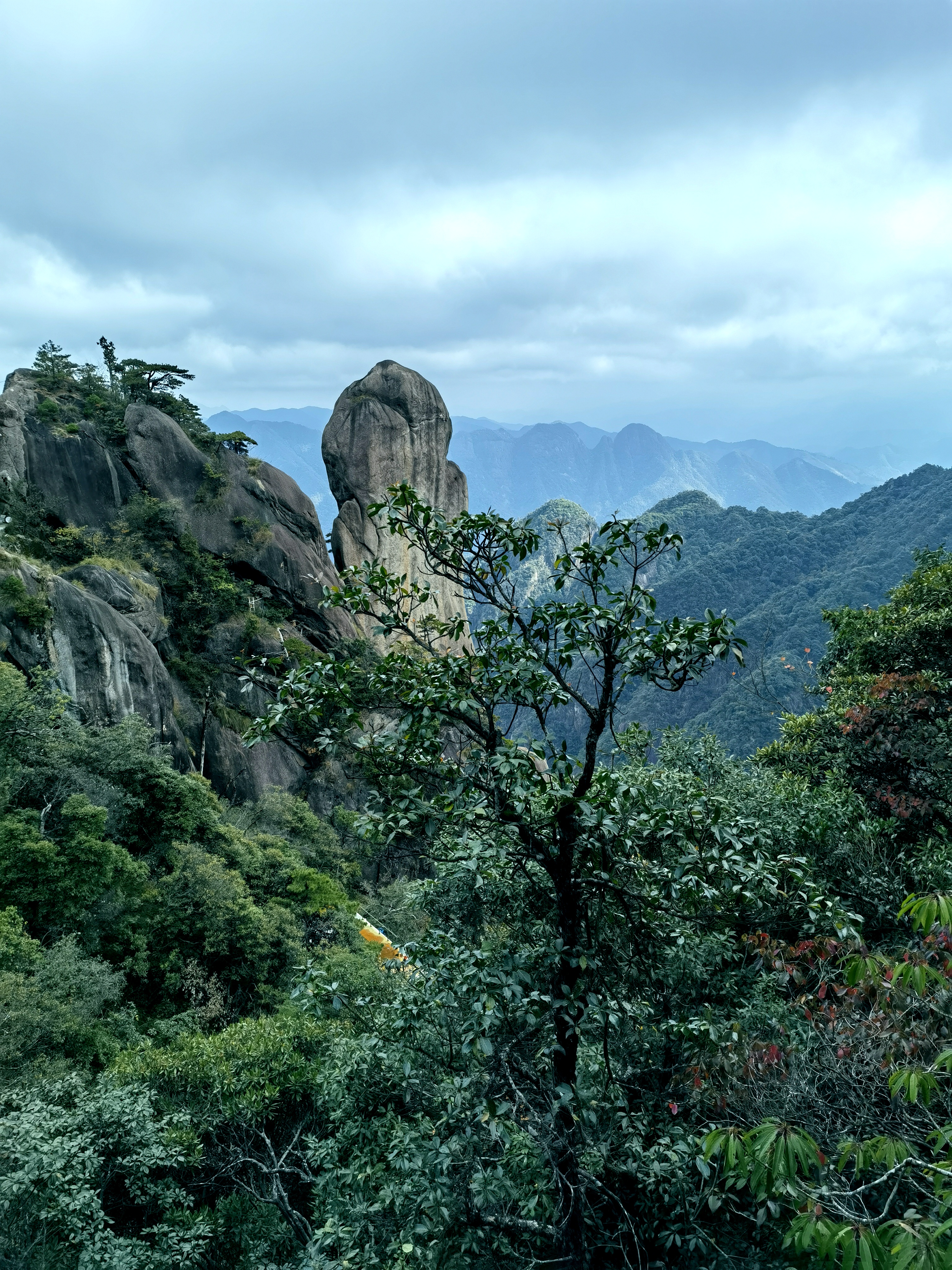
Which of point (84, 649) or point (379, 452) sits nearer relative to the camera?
point (84, 649)

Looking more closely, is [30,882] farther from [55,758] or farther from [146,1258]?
[146,1258]

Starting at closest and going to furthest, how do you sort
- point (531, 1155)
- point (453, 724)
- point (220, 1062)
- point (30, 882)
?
1. point (453, 724)
2. point (531, 1155)
3. point (220, 1062)
4. point (30, 882)

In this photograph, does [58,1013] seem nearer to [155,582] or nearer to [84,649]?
[84,649]

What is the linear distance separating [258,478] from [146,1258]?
30.2 metres

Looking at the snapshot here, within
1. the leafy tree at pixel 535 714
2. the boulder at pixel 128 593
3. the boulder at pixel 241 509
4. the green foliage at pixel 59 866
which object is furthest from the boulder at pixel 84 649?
the leafy tree at pixel 535 714

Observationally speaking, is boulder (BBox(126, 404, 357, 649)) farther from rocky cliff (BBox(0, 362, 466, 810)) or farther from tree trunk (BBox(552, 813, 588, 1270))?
tree trunk (BBox(552, 813, 588, 1270))

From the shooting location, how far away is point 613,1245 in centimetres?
463

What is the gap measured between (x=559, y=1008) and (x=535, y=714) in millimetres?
1597

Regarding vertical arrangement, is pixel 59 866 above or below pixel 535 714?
below

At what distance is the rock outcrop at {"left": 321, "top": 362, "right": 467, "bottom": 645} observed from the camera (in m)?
37.8

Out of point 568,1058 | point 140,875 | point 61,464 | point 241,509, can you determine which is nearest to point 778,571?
point 241,509

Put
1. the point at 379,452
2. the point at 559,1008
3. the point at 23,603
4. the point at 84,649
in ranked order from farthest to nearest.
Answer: the point at 379,452, the point at 84,649, the point at 23,603, the point at 559,1008

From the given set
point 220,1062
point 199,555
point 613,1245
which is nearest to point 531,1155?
point 613,1245

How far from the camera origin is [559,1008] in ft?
Result: 12.9
